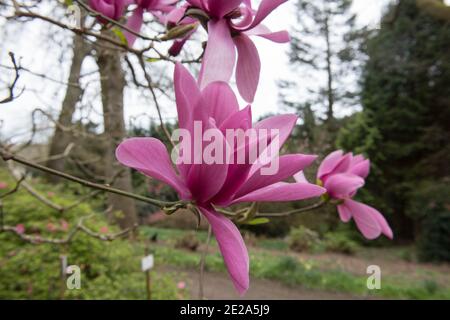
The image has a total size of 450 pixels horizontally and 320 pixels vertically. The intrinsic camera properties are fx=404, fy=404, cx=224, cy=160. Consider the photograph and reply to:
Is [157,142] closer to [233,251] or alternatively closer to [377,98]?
[233,251]

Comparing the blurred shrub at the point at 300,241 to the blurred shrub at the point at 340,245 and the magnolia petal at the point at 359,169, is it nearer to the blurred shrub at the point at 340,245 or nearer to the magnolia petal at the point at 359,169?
the blurred shrub at the point at 340,245

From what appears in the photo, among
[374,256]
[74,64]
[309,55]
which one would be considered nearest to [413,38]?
[309,55]

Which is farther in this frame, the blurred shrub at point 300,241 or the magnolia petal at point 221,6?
the blurred shrub at point 300,241

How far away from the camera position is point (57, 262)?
2770 mm

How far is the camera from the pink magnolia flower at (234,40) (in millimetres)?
344

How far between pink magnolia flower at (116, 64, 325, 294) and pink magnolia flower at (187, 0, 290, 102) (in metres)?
0.03

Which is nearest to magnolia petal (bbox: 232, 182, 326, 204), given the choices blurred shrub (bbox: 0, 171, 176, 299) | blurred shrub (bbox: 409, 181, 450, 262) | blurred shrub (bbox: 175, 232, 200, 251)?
blurred shrub (bbox: 0, 171, 176, 299)

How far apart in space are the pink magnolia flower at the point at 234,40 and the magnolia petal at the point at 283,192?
97 millimetres

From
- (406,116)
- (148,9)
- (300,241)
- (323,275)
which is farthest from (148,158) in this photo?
(406,116)

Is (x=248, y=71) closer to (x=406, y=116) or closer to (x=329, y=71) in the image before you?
(x=406, y=116)

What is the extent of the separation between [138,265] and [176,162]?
345 centimetres

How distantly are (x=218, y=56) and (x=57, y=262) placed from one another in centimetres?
279

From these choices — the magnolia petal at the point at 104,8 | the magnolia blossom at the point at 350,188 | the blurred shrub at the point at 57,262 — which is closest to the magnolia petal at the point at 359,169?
the magnolia blossom at the point at 350,188

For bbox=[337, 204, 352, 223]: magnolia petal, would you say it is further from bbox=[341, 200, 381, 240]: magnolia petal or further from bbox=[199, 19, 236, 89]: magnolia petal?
bbox=[199, 19, 236, 89]: magnolia petal
